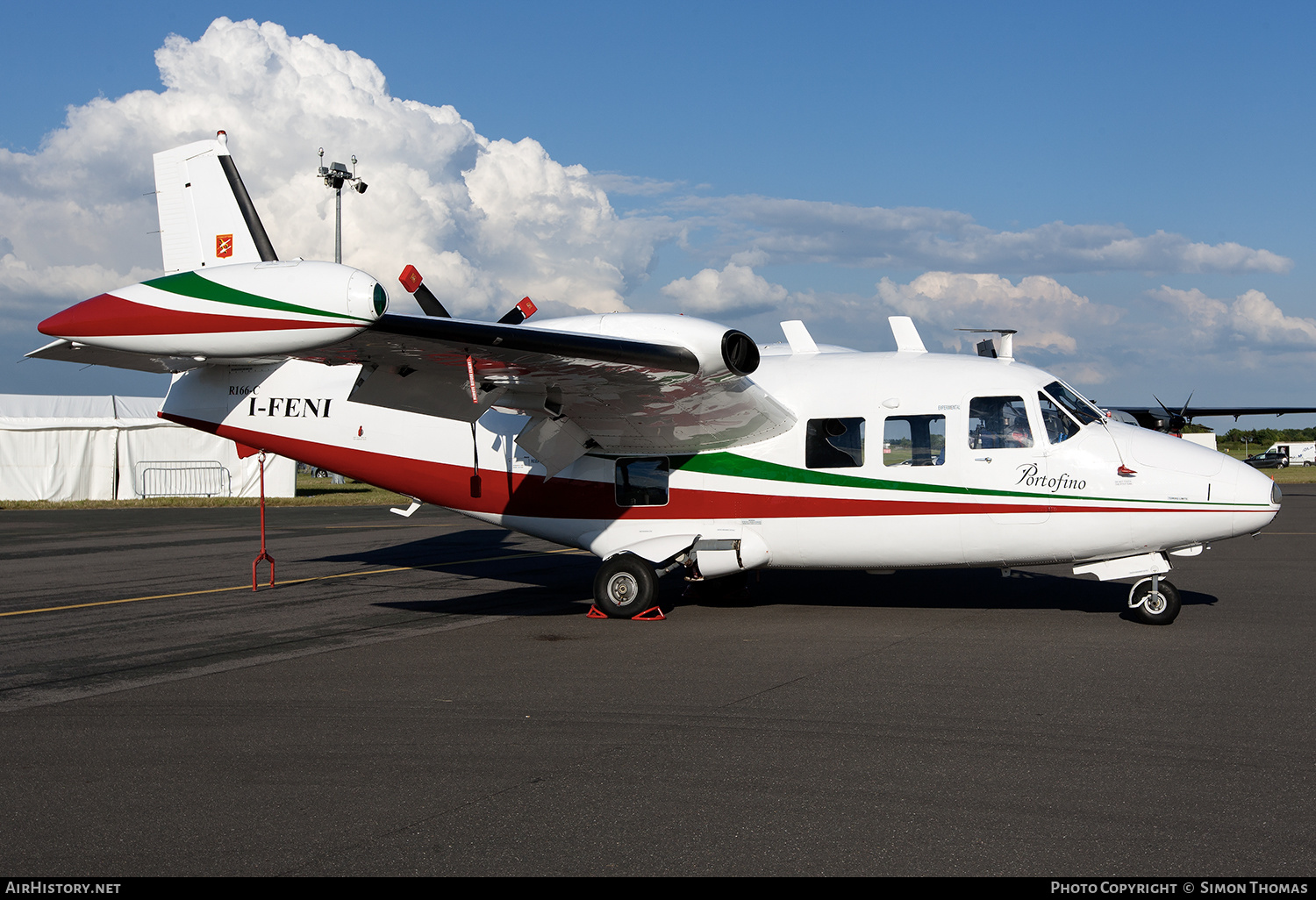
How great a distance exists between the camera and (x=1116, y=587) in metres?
13.5

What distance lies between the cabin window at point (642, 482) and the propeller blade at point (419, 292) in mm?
2848

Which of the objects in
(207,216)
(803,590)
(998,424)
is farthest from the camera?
(803,590)

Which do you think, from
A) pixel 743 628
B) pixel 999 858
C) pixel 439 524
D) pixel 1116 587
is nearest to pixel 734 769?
pixel 999 858

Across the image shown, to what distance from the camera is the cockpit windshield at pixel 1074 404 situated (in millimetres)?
10539

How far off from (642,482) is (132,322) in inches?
241

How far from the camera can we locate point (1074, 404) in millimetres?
10609

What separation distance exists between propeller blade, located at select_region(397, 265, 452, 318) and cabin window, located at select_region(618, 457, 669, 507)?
9.34ft

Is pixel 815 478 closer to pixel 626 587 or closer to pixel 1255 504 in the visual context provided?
pixel 626 587

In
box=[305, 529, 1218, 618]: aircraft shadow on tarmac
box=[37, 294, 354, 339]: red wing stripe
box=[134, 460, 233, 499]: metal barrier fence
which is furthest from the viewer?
box=[134, 460, 233, 499]: metal barrier fence

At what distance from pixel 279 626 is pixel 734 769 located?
7.00m

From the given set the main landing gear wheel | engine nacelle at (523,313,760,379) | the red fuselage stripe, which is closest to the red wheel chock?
the red fuselage stripe

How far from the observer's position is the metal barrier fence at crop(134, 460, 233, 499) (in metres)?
39.4

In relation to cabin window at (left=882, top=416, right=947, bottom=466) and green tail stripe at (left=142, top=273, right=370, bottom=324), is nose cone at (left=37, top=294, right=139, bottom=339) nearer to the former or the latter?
green tail stripe at (left=142, top=273, right=370, bottom=324)

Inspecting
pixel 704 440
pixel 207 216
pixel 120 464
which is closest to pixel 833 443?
pixel 704 440
